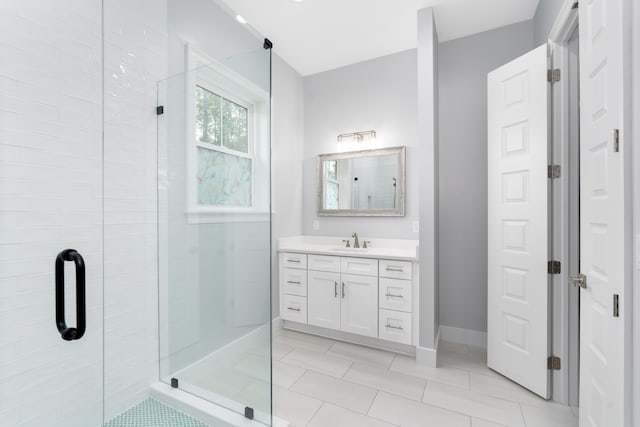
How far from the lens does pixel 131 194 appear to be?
171 cm

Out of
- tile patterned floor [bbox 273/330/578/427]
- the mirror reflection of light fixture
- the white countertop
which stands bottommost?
tile patterned floor [bbox 273/330/578/427]

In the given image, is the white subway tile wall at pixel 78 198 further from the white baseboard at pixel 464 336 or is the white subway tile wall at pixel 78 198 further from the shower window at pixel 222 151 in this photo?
the white baseboard at pixel 464 336

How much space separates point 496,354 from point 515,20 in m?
2.79

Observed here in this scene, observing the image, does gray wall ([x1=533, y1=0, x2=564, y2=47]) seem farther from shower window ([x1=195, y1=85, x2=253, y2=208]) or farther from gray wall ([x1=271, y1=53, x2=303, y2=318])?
gray wall ([x1=271, y1=53, x2=303, y2=318])

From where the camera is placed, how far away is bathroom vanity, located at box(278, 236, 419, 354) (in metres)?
2.47

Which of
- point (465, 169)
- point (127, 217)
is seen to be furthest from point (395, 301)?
point (127, 217)

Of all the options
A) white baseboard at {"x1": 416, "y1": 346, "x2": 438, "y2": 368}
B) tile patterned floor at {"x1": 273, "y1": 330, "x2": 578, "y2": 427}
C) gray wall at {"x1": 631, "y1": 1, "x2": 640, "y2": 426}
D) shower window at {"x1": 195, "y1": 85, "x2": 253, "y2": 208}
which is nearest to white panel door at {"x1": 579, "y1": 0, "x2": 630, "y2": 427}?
gray wall at {"x1": 631, "y1": 1, "x2": 640, "y2": 426}

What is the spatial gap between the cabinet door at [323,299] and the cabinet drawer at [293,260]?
12cm

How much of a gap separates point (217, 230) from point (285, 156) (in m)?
1.69

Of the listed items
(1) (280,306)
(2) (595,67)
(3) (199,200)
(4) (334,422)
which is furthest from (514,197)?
(1) (280,306)

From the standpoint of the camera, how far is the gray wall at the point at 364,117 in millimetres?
2994

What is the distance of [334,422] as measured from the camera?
1.68m

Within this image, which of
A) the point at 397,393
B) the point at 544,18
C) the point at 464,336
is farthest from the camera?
the point at 464,336

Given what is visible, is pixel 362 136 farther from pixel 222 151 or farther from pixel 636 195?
pixel 636 195
